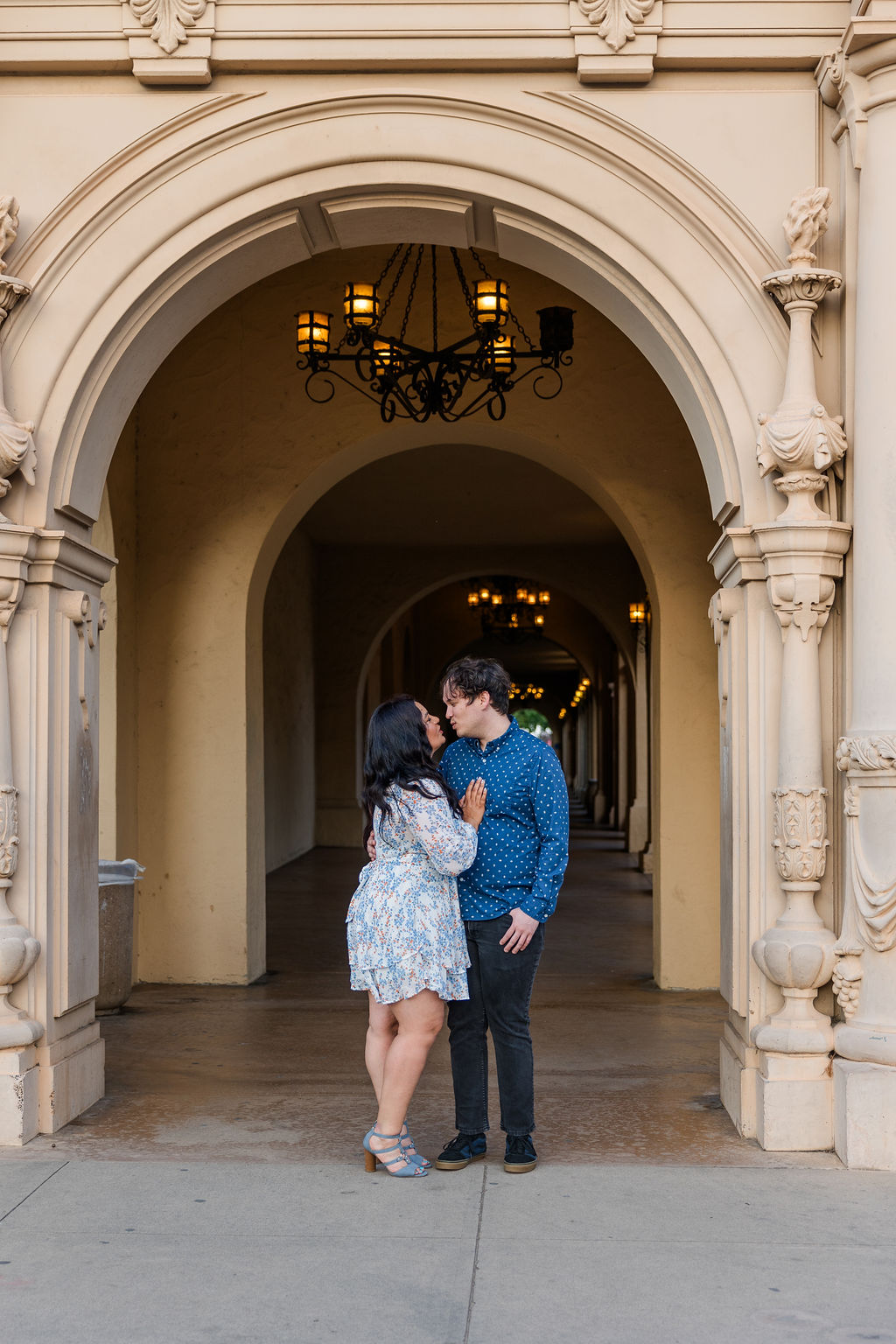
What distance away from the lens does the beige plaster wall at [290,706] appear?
1416cm

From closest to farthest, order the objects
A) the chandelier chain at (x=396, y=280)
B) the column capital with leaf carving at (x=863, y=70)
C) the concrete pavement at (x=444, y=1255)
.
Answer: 1. the concrete pavement at (x=444, y=1255)
2. the column capital with leaf carving at (x=863, y=70)
3. the chandelier chain at (x=396, y=280)

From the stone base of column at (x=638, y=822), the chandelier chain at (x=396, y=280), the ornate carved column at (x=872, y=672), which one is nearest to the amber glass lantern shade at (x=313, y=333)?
the chandelier chain at (x=396, y=280)

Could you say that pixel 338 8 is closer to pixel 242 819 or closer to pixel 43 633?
pixel 43 633

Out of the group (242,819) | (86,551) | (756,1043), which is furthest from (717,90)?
(242,819)

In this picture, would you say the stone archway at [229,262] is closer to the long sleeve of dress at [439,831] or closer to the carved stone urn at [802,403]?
the carved stone urn at [802,403]

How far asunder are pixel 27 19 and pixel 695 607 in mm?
4643

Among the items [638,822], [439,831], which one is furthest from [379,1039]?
[638,822]

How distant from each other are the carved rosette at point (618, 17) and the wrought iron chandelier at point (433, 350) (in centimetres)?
185

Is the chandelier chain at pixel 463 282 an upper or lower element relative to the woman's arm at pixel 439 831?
upper

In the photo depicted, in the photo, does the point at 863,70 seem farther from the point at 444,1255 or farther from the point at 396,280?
the point at 444,1255

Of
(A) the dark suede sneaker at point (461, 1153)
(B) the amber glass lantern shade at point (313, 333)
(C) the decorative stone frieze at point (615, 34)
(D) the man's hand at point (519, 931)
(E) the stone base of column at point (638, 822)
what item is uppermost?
(C) the decorative stone frieze at point (615, 34)

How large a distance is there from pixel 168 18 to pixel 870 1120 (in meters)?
4.52

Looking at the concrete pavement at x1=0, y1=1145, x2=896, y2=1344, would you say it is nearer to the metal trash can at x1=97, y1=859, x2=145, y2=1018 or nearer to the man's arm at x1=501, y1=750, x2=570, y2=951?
the man's arm at x1=501, y1=750, x2=570, y2=951

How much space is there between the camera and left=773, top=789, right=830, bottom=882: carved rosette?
4453mm
